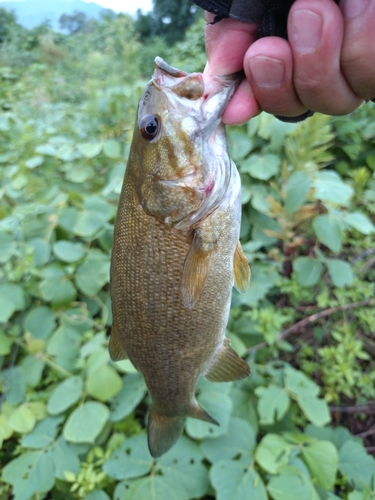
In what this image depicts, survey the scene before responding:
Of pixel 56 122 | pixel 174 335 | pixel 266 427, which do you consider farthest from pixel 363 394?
pixel 56 122

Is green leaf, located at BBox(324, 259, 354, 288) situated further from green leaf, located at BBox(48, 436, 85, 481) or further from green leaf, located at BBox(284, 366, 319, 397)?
green leaf, located at BBox(48, 436, 85, 481)

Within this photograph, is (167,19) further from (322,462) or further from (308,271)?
(322,462)

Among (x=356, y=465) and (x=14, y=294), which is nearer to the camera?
(x=356, y=465)

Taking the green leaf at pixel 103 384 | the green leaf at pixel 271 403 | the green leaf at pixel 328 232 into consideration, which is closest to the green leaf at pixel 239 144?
the green leaf at pixel 328 232

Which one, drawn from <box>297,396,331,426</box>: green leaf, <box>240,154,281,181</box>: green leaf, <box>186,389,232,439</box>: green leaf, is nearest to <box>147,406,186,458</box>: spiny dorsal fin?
<box>186,389,232,439</box>: green leaf

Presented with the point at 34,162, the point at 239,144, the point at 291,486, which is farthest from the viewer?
the point at 34,162

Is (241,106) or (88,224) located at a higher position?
(241,106)

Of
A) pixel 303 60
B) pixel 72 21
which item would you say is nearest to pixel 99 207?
pixel 303 60

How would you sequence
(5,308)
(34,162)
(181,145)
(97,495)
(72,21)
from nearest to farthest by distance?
1. (181,145)
2. (97,495)
3. (5,308)
4. (34,162)
5. (72,21)
